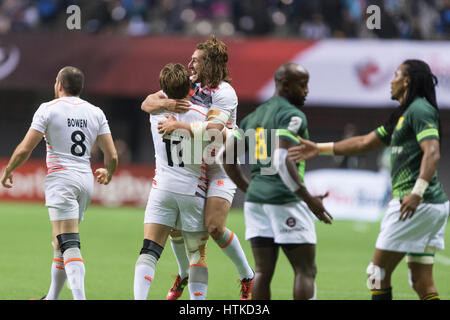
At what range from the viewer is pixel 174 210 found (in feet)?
22.8

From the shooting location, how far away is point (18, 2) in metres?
25.0

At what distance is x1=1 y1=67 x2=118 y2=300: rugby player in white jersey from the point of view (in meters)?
7.07

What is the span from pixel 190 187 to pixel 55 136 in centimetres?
140

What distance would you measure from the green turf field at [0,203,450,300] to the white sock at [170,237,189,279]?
720 millimetres

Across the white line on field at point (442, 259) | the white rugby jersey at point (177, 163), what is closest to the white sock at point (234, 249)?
the white rugby jersey at point (177, 163)

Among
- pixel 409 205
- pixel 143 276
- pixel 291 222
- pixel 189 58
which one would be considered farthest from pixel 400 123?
pixel 189 58

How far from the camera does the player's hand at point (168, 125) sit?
6738mm

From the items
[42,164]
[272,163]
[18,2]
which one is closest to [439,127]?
[272,163]

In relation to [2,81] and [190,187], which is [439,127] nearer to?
[190,187]

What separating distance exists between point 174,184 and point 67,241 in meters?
1.16

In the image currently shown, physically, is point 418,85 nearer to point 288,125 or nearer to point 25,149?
point 288,125

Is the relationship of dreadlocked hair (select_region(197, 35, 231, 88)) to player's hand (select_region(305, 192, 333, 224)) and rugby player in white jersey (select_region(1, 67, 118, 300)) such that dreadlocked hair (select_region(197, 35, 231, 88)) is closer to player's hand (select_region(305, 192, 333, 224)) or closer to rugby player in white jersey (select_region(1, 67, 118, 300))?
rugby player in white jersey (select_region(1, 67, 118, 300))

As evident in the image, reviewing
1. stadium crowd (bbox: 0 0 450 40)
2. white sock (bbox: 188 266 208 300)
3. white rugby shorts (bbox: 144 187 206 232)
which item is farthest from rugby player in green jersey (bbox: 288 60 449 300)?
stadium crowd (bbox: 0 0 450 40)

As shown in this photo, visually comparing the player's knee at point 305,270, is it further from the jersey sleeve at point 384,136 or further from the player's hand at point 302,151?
the jersey sleeve at point 384,136
